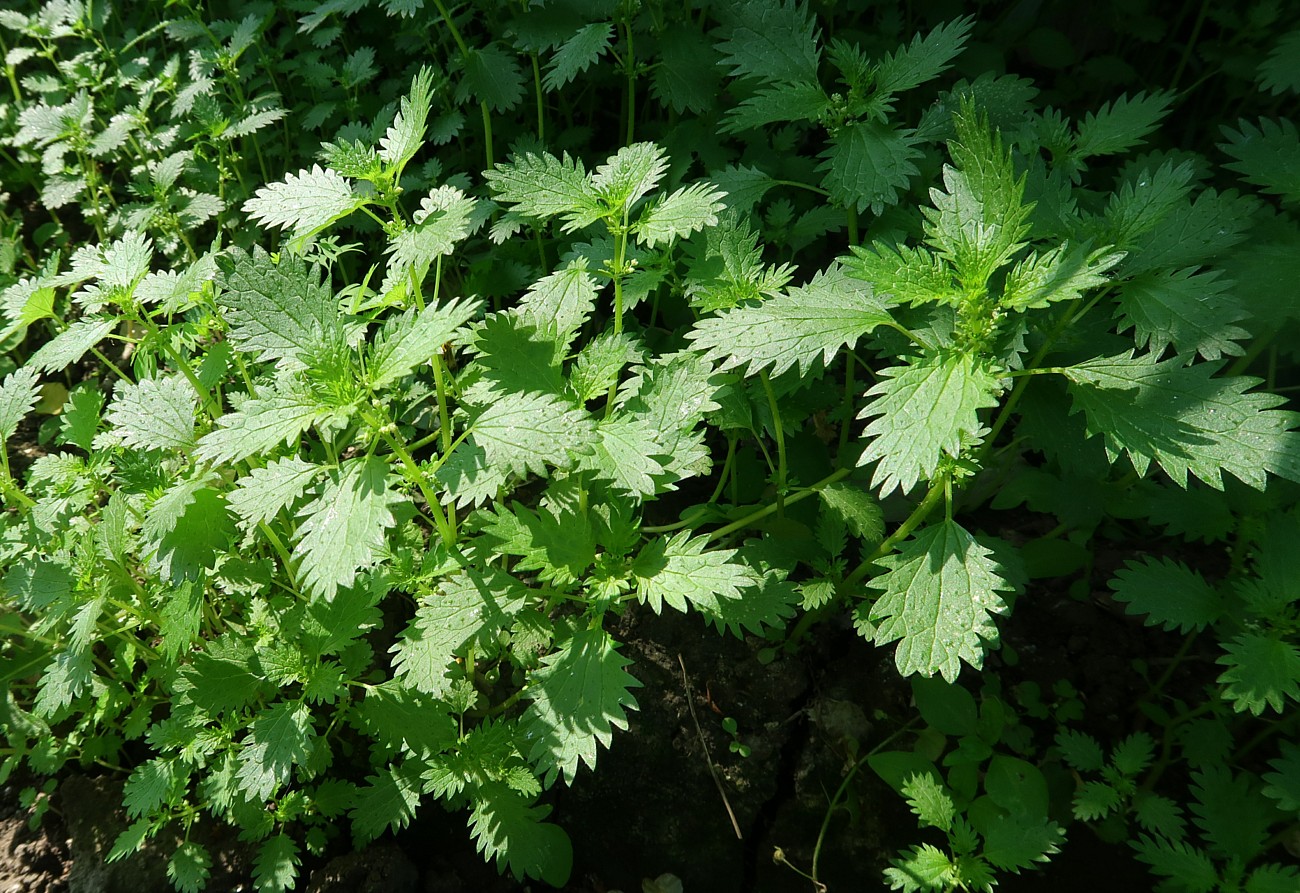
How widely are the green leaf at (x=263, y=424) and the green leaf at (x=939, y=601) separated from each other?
1.20m

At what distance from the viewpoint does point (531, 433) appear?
1.62 m

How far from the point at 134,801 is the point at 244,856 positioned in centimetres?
35

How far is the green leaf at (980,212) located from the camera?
1.66 meters

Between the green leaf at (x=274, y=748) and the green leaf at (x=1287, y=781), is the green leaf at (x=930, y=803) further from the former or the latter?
the green leaf at (x=274, y=748)

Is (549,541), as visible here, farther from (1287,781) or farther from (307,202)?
(1287,781)

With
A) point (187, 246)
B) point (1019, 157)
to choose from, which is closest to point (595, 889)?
point (1019, 157)

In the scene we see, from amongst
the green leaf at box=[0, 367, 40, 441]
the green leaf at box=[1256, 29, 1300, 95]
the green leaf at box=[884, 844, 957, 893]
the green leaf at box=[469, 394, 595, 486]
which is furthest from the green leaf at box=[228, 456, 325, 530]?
the green leaf at box=[1256, 29, 1300, 95]

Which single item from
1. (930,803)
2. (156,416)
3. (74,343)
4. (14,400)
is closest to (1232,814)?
(930,803)

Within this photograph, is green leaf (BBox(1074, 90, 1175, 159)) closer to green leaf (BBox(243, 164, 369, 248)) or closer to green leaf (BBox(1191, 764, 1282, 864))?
green leaf (BBox(1191, 764, 1282, 864))

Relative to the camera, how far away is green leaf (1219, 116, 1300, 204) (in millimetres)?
1985

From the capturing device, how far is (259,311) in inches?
69.1

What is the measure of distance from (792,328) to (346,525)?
95 centimetres

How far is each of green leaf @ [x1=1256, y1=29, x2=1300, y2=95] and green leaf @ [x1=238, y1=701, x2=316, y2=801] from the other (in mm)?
2994

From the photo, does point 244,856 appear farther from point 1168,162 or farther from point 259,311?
point 1168,162
